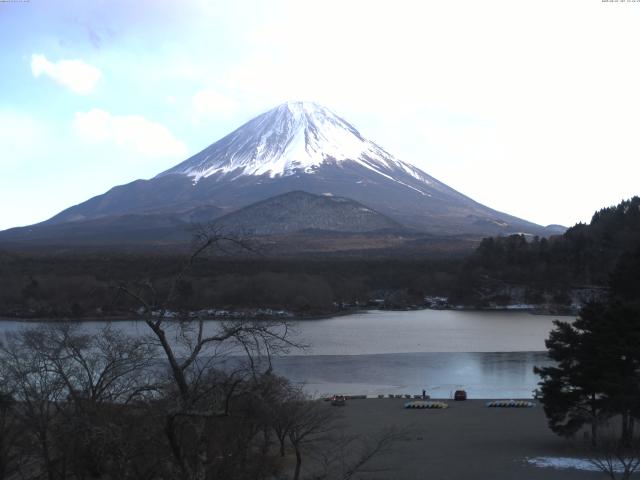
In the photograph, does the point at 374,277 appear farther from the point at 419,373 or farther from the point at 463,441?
the point at 463,441

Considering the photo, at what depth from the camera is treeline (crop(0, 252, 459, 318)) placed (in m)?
37.7

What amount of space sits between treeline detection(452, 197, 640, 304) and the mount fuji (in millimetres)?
28439

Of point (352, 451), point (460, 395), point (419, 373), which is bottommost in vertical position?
point (419, 373)

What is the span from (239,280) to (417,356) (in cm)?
2263

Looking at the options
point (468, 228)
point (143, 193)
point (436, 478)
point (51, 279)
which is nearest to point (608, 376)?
point (436, 478)

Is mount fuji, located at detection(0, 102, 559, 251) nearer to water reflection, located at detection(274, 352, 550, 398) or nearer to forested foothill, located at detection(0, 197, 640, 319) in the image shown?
forested foothill, located at detection(0, 197, 640, 319)

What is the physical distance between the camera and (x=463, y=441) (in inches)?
429

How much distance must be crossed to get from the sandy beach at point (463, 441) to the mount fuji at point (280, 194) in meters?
57.9

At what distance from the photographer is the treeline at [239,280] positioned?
37.7 m

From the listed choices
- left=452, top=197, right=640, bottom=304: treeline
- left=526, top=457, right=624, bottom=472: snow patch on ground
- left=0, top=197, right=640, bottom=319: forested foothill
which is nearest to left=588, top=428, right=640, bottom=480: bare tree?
left=526, top=457, right=624, bottom=472: snow patch on ground

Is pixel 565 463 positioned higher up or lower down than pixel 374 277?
lower down

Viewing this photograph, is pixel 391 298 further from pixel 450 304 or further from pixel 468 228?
pixel 468 228

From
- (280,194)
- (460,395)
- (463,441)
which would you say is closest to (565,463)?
(463,441)

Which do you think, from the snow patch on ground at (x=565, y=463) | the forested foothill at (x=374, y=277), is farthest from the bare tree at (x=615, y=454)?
the forested foothill at (x=374, y=277)
